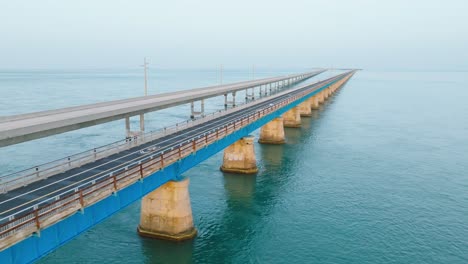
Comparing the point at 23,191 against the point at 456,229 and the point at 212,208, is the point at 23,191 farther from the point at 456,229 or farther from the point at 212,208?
the point at 456,229

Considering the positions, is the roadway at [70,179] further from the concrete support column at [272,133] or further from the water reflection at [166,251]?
the concrete support column at [272,133]

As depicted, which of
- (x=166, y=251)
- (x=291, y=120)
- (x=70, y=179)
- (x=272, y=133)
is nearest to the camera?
(x=70, y=179)

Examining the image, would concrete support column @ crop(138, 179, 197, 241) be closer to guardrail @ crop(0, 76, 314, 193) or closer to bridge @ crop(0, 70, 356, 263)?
bridge @ crop(0, 70, 356, 263)

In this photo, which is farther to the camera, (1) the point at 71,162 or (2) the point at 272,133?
(2) the point at 272,133

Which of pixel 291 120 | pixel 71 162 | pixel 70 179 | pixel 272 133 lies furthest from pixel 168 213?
pixel 291 120

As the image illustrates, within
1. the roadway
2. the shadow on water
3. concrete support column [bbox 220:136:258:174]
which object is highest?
the roadway

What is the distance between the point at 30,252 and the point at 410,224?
3350 cm

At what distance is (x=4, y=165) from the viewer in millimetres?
54375

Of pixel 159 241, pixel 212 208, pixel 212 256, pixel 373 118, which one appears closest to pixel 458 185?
pixel 212 208

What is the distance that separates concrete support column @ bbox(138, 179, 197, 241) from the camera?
97.7 ft

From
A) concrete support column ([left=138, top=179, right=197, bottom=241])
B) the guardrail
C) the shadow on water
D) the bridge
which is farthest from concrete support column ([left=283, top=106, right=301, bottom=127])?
the shadow on water

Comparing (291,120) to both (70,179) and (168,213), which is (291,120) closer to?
(168,213)

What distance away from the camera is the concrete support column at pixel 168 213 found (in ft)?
97.7

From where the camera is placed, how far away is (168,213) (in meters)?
30.2
